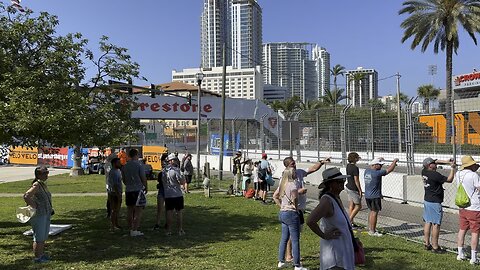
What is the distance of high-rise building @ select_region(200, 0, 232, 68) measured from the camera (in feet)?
120

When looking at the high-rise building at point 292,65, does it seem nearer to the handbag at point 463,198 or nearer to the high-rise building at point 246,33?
the high-rise building at point 246,33

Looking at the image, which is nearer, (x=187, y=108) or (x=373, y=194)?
(x=373, y=194)

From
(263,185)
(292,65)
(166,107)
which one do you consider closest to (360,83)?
(292,65)

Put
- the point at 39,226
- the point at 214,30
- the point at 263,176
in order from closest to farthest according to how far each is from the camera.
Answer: the point at 39,226, the point at 263,176, the point at 214,30

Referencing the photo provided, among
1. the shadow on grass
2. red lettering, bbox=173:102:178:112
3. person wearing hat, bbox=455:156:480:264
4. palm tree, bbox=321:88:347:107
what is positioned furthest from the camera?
palm tree, bbox=321:88:347:107

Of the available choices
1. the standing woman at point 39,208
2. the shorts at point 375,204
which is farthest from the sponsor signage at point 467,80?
the standing woman at point 39,208

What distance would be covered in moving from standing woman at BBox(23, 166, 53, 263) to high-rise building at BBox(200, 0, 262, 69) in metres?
28.2

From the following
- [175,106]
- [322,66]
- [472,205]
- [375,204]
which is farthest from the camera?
[322,66]

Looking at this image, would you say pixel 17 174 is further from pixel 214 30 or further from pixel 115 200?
pixel 115 200

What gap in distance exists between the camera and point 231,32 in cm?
3681

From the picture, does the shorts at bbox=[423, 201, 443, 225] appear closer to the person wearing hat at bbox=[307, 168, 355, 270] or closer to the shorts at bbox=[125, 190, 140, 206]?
the person wearing hat at bbox=[307, 168, 355, 270]

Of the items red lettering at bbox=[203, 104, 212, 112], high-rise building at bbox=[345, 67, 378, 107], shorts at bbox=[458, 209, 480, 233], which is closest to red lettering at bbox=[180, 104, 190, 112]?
red lettering at bbox=[203, 104, 212, 112]

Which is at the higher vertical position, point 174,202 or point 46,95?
point 46,95

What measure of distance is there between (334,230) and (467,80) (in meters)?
50.2
